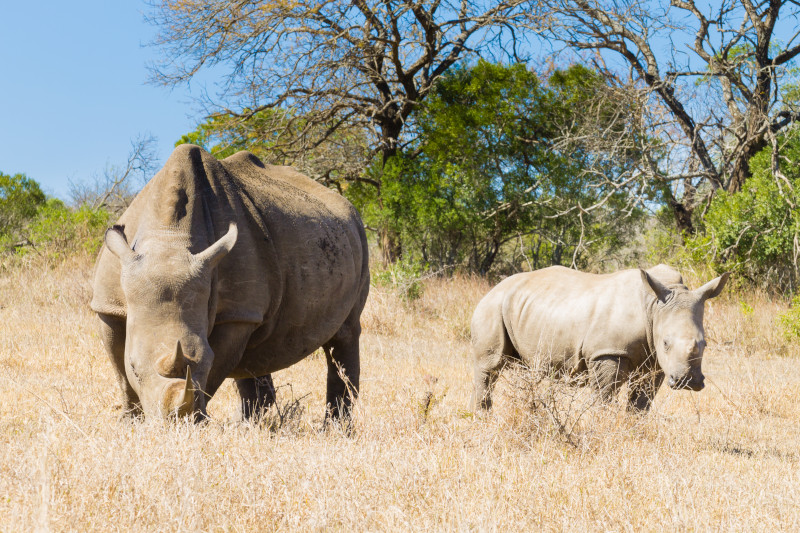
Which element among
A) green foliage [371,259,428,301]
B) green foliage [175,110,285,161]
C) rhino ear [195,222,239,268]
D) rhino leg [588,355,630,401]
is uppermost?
green foliage [175,110,285,161]

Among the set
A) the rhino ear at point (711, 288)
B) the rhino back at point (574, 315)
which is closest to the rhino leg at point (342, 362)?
the rhino back at point (574, 315)

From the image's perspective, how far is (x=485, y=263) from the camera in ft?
63.2

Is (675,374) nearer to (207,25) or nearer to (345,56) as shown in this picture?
(345,56)

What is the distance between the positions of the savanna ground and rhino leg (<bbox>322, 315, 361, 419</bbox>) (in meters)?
0.26

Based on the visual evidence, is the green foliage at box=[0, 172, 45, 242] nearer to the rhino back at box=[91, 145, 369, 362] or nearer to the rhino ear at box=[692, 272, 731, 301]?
the rhino back at box=[91, 145, 369, 362]

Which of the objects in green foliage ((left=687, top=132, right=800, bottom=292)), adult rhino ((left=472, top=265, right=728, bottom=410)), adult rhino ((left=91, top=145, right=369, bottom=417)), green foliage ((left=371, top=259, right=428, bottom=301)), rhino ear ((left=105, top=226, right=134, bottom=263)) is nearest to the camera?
adult rhino ((left=91, top=145, right=369, bottom=417))

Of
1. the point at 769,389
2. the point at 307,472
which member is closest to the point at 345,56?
the point at 769,389

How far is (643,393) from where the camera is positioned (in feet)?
19.0

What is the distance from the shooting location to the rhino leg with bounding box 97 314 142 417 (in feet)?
14.5

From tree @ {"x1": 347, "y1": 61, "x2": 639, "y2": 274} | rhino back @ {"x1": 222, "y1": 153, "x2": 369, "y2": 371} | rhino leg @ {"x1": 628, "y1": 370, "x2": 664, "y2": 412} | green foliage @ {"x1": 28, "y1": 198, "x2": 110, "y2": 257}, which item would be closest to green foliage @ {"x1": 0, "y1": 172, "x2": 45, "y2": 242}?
green foliage @ {"x1": 28, "y1": 198, "x2": 110, "y2": 257}

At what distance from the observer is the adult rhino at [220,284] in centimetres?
392

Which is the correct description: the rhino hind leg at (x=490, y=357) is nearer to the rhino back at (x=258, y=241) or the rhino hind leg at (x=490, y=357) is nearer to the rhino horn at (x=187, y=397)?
the rhino back at (x=258, y=241)

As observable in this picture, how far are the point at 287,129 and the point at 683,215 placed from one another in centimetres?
909

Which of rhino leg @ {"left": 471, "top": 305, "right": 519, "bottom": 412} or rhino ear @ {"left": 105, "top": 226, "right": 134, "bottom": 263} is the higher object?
rhino ear @ {"left": 105, "top": 226, "right": 134, "bottom": 263}
